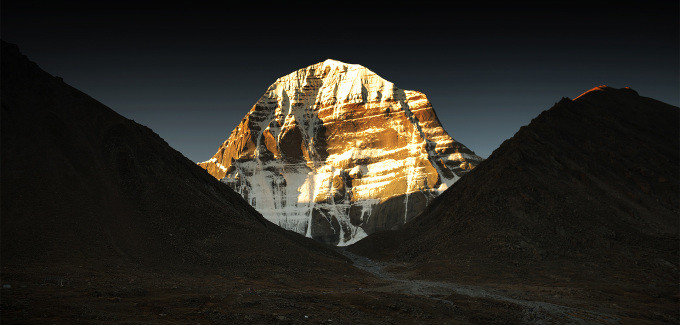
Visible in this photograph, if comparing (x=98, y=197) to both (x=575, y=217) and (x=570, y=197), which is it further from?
(x=570, y=197)

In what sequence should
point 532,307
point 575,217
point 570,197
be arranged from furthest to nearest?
point 570,197
point 575,217
point 532,307

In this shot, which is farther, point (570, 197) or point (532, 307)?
point (570, 197)

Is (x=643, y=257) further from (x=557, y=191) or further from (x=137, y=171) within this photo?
(x=137, y=171)

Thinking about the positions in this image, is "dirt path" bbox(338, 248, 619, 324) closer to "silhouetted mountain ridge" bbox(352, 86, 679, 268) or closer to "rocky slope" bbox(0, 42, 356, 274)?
"rocky slope" bbox(0, 42, 356, 274)

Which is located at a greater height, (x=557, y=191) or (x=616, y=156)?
(x=616, y=156)

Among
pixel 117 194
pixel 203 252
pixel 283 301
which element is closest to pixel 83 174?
pixel 117 194

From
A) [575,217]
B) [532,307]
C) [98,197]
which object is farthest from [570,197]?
[98,197]

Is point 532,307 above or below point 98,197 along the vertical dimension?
below

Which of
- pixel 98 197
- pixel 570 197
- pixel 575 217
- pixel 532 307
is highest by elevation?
pixel 570 197
